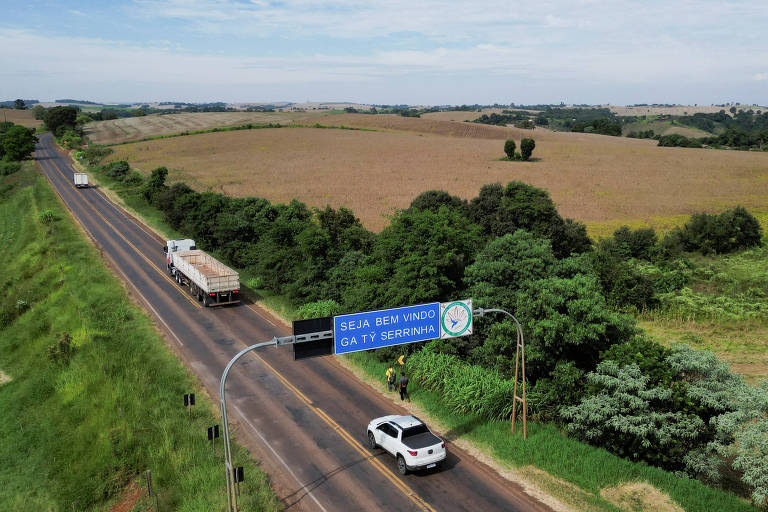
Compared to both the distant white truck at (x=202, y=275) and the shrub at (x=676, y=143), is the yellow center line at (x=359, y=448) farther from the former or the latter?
the shrub at (x=676, y=143)

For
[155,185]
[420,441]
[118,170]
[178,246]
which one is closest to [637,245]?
[420,441]

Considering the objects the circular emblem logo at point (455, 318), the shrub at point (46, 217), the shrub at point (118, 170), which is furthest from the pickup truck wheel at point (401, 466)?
the shrub at point (118, 170)

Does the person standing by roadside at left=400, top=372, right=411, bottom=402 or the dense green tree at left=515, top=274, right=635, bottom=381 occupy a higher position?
the dense green tree at left=515, top=274, right=635, bottom=381

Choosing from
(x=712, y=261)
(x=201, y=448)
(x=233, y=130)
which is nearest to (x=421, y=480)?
(x=201, y=448)

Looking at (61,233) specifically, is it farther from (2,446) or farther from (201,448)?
(201,448)

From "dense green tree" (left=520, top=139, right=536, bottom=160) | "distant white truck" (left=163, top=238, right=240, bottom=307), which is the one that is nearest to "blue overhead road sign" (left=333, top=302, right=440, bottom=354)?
"distant white truck" (left=163, top=238, right=240, bottom=307)

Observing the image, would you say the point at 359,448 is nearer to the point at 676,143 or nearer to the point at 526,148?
the point at 526,148

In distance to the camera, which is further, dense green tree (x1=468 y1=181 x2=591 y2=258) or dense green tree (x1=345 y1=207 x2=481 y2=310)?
dense green tree (x1=468 y1=181 x2=591 y2=258)

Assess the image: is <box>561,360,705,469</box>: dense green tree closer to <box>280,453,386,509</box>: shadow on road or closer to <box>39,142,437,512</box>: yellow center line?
<box>39,142,437,512</box>: yellow center line
